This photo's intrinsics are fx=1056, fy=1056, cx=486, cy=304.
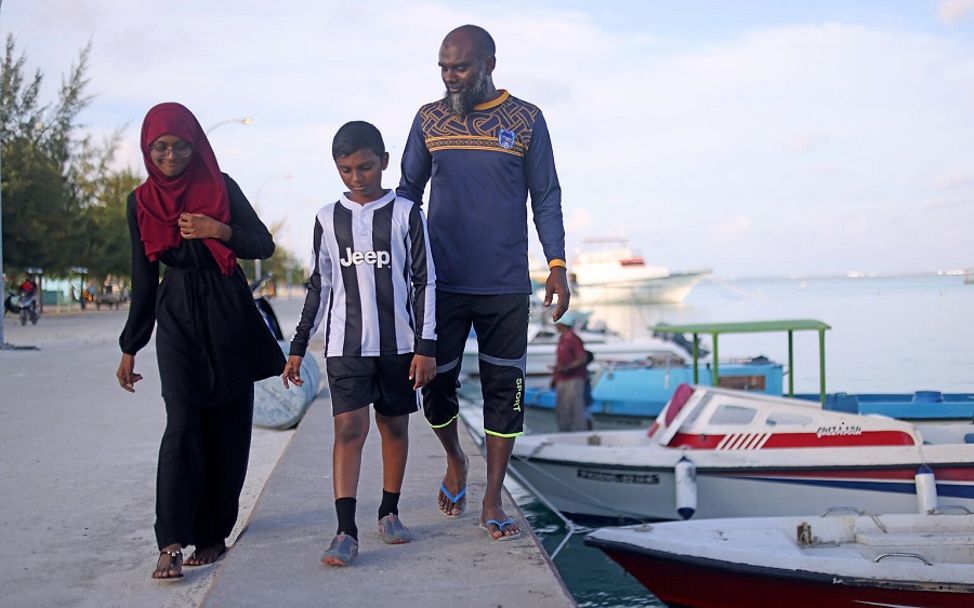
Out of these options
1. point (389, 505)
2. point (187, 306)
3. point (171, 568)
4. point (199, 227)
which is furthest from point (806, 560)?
point (199, 227)

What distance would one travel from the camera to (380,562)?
420 centimetres

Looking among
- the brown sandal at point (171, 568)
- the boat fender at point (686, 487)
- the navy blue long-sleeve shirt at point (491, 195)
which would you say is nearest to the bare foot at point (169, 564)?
the brown sandal at point (171, 568)

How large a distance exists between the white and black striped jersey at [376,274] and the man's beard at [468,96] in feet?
1.85

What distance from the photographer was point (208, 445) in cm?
460

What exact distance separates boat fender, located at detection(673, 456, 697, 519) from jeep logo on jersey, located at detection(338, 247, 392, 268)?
6.55 metres

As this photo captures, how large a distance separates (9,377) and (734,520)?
12710mm

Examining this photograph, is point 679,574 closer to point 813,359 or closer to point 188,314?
point 188,314

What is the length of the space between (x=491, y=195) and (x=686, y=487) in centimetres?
629

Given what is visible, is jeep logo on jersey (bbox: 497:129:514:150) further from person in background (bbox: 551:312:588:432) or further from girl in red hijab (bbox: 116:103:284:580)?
person in background (bbox: 551:312:588:432)

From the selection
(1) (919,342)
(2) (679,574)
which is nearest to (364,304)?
(2) (679,574)

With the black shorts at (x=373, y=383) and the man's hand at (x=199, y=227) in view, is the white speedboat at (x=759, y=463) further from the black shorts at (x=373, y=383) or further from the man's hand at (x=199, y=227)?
the man's hand at (x=199, y=227)

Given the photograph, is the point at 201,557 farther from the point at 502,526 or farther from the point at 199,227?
the point at 199,227

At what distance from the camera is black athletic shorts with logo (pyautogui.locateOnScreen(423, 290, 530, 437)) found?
4660 millimetres

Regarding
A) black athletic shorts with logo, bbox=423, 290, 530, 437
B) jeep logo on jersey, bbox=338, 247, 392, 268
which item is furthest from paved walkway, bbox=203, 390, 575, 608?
jeep logo on jersey, bbox=338, 247, 392, 268
